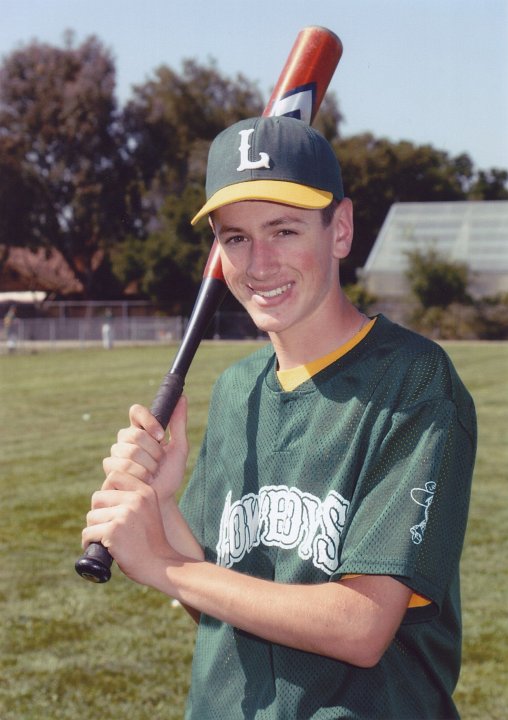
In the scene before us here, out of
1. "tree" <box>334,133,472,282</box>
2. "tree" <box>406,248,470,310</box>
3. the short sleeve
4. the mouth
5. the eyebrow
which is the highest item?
"tree" <box>334,133,472,282</box>

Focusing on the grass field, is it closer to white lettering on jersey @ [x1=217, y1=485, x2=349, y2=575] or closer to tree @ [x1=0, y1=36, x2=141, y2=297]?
white lettering on jersey @ [x1=217, y1=485, x2=349, y2=575]

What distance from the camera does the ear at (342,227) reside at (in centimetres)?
227

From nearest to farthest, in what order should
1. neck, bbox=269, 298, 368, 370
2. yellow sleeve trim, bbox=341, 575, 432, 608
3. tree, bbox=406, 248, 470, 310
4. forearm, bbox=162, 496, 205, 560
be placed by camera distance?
yellow sleeve trim, bbox=341, 575, 432, 608 → neck, bbox=269, 298, 368, 370 → forearm, bbox=162, 496, 205, 560 → tree, bbox=406, 248, 470, 310

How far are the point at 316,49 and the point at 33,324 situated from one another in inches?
1548

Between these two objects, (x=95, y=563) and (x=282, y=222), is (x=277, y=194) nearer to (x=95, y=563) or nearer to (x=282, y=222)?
(x=282, y=222)

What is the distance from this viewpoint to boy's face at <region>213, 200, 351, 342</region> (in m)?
2.17

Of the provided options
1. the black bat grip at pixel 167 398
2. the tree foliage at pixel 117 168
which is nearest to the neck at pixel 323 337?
the black bat grip at pixel 167 398

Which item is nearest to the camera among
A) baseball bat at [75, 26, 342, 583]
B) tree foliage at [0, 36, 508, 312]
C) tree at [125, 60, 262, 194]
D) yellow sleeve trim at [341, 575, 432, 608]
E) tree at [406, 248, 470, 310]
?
yellow sleeve trim at [341, 575, 432, 608]

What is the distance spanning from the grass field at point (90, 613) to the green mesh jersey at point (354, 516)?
2.67m

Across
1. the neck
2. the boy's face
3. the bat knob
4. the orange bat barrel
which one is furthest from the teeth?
the orange bat barrel

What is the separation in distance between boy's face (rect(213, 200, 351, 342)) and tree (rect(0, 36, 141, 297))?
150 feet

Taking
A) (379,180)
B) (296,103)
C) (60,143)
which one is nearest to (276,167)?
(296,103)

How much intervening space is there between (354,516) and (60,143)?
48.3 metres

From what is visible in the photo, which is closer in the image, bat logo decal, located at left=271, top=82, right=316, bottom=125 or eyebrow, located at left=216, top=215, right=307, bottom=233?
eyebrow, located at left=216, top=215, right=307, bottom=233
